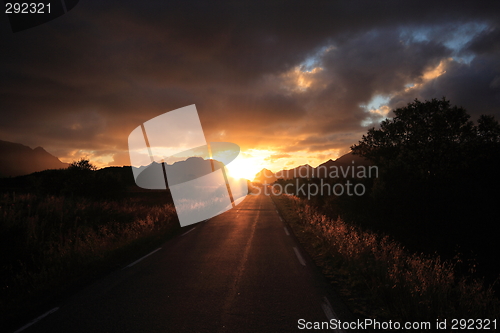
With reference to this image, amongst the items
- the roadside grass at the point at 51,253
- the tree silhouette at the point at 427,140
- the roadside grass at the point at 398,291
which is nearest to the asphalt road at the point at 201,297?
the roadside grass at the point at 398,291

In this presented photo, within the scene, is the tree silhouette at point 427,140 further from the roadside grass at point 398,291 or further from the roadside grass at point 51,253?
the roadside grass at point 51,253

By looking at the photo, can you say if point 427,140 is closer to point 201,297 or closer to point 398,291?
point 398,291

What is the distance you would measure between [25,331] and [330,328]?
462 cm

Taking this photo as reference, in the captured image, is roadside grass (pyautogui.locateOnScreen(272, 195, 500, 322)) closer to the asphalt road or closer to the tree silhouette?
the asphalt road

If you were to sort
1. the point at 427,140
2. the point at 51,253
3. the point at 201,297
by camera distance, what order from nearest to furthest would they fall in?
1. the point at 201,297
2. the point at 51,253
3. the point at 427,140

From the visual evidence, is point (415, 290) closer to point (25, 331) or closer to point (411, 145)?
point (25, 331)

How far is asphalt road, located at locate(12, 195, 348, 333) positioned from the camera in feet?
13.1

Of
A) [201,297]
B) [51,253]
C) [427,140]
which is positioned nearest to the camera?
[201,297]

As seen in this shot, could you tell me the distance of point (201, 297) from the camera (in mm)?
5008

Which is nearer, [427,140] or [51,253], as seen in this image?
[51,253]

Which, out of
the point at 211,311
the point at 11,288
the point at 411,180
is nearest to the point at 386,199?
Answer: the point at 411,180

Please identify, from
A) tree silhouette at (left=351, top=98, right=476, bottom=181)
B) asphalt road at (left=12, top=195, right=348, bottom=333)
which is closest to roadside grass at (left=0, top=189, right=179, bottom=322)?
asphalt road at (left=12, top=195, right=348, bottom=333)

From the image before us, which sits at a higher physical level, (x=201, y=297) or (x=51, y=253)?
(x=51, y=253)

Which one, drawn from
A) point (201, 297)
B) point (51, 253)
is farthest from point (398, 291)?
point (51, 253)
